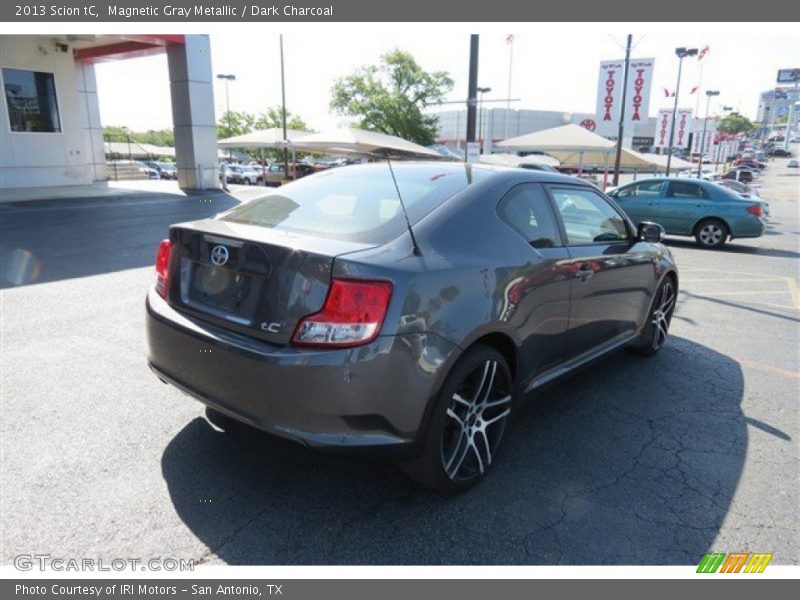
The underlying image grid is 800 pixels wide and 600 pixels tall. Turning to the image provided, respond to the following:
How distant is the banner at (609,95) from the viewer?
19766 mm

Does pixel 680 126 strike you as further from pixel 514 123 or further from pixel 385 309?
pixel 514 123

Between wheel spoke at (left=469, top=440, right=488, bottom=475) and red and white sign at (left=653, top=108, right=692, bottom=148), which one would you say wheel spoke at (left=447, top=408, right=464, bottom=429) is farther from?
red and white sign at (left=653, top=108, right=692, bottom=148)

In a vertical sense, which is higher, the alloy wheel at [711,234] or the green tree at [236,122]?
the green tree at [236,122]

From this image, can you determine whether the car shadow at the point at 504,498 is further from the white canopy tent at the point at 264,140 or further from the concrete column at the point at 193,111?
the white canopy tent at the point at 264,140

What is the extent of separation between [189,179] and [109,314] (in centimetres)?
1624

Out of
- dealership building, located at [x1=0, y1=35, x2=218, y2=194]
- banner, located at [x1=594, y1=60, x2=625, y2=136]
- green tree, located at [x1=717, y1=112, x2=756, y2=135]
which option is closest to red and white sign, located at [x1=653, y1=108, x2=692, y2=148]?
banner, located at [x1=594, y1=60, x2=625, y2=136]

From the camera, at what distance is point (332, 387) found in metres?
2.35

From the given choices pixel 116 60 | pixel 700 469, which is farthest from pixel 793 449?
pixel 116 60

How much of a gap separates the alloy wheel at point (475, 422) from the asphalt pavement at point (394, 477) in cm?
15

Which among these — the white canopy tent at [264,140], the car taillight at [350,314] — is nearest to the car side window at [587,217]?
the car taillight at [350,314]

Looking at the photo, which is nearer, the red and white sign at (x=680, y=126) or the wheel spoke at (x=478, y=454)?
the wheel spoke at (x=478, y=454)

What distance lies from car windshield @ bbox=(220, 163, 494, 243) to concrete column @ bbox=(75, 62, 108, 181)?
79.4ft

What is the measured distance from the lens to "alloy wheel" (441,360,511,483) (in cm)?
284

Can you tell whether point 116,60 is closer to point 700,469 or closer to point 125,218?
point 125,218
